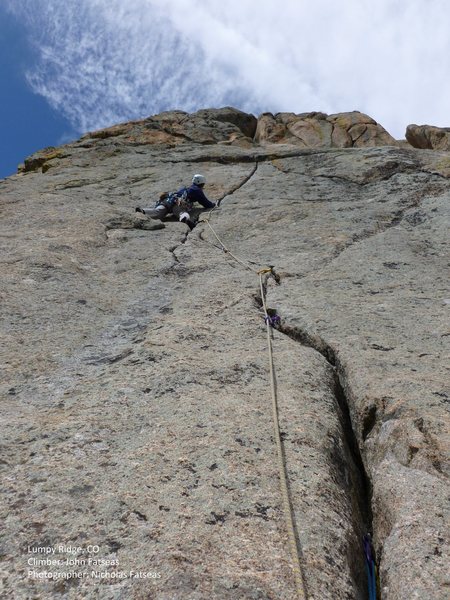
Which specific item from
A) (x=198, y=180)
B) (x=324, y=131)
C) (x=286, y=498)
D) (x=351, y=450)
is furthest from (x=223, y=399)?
(x=324, y=131)

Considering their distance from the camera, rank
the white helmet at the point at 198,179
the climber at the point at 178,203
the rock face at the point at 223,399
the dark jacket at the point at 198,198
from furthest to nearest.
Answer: the white helmet at the point at 198,179
the dark jacket at the point at 198,198
the climber at the point at 178,203
the rock face at the point at 223,399

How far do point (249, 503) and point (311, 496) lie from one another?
38 centimetres

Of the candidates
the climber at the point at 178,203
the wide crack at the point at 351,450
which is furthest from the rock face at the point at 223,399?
the climber at the point at 178,203

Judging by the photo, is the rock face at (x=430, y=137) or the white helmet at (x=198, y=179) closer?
the white helmet at (x=198, y=179)

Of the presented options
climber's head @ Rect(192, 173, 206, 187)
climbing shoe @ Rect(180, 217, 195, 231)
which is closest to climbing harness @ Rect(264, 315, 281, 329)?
climbing shoe @ Rect(180, 217, 195, 231)

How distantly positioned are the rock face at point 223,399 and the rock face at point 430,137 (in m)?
9.44

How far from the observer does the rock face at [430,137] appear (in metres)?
17.1

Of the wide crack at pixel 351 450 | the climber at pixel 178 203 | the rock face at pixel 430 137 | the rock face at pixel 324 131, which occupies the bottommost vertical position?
the wide crack at pixel 351 450

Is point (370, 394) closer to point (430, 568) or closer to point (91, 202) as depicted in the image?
point (430, 568)

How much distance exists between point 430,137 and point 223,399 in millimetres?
16149

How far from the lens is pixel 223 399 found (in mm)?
4020

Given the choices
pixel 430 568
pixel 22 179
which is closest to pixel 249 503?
pixel 430 568

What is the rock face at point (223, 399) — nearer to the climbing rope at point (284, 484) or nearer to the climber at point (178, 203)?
the climbing rope at point (284, 484)

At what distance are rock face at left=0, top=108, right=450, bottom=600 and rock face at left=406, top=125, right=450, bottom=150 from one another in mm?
9443
